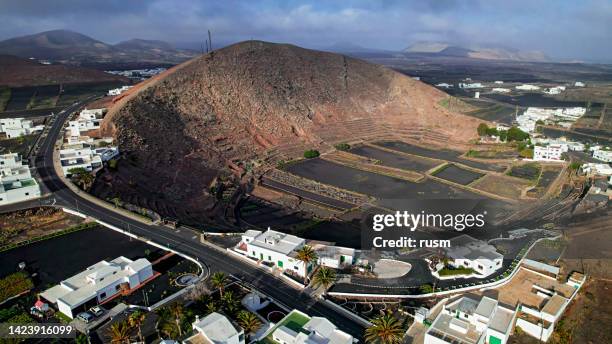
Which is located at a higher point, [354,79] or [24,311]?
[354,79]

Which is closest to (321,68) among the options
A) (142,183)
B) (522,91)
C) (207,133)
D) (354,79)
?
(354,79)

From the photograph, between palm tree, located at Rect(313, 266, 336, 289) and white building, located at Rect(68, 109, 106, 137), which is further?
white building, located at Rect(68, 109, 106, 137)

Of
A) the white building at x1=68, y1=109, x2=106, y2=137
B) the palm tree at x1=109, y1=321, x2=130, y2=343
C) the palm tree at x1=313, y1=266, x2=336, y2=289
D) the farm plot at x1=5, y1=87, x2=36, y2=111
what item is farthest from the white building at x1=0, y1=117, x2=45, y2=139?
the palm tree at x1=313, y1=266, x2=336, y2=289

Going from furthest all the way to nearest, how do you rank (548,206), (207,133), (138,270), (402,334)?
(207,133), (548,206), (138,270), (402,334)

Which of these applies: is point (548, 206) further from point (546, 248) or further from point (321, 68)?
point (321, 68)

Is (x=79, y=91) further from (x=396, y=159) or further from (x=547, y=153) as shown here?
(x=547, y=153)

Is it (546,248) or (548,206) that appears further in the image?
(548,206)

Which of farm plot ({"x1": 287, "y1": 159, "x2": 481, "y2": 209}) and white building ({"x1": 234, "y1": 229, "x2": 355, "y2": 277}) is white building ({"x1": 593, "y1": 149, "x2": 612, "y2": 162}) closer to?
farm plot ({"x1": 287, "y1": 159, "x2": 481, "y2": 209})

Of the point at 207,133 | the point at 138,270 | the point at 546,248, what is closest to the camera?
the point at 138,270
